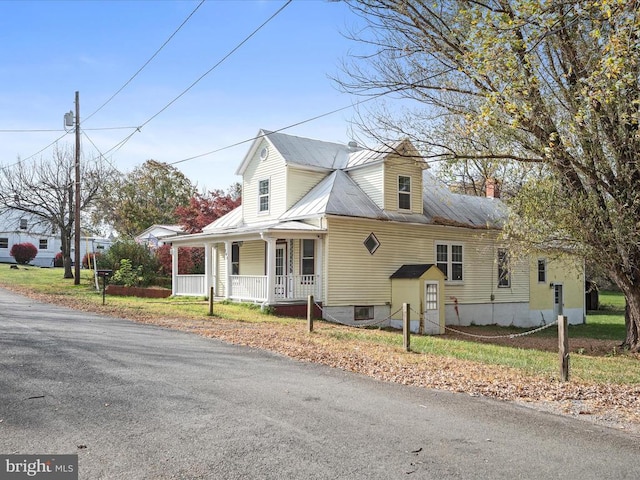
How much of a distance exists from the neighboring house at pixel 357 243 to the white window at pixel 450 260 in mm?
45

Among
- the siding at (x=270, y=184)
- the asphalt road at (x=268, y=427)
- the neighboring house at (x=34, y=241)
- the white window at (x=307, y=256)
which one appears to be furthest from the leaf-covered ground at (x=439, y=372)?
the neighboring house at (x=34, y=241)

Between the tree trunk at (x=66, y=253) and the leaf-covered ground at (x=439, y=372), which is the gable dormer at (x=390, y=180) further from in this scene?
the tree trunk at (x=66, y=253)

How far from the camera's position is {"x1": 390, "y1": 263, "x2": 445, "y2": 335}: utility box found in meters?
19.8

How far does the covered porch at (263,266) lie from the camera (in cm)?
1952

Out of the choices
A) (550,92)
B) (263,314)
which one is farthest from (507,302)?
(550,92)

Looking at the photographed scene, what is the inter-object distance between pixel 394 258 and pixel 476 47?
37.3ft

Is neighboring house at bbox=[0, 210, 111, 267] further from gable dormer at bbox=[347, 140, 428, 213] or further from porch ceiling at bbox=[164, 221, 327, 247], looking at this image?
gable dormer at bbox=[347, 140, 428, 213]

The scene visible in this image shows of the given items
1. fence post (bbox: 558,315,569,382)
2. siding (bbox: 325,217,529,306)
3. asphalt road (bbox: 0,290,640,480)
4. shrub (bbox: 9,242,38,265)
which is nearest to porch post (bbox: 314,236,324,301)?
siding (bbox: 325,217,529,306)

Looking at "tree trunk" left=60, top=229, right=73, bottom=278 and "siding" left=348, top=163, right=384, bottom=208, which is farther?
"tree trunk" left=60, top=229, right=73, bottom=278

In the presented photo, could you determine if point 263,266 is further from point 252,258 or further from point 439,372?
point 439,372

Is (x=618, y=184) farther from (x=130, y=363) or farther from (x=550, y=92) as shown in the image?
(x=130, y=363)

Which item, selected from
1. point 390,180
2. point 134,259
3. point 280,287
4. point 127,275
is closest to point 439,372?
point 280,287

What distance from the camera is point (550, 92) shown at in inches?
508

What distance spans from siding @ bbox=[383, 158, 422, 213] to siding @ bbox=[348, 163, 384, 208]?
0.63 ft
